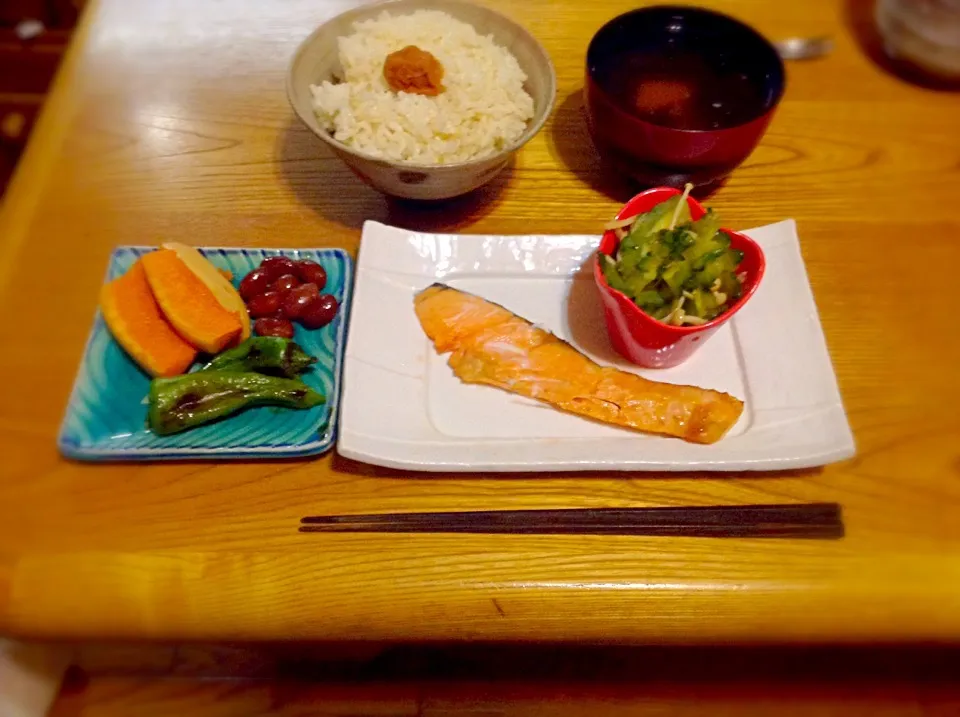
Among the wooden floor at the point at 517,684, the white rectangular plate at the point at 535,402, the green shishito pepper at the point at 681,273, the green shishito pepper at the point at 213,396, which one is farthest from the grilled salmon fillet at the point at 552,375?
the wooden floor at the point at 517,684

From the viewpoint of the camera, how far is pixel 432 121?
1.24m

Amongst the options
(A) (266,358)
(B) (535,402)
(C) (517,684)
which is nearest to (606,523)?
(B) (535,402)

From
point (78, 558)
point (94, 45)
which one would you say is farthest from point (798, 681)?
point (94, 45)

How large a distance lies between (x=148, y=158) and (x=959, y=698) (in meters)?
2.06

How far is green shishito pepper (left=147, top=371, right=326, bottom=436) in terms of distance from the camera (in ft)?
3.41

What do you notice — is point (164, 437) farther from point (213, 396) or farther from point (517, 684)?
point (517, 684)

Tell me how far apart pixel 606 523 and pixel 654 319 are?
1.01 ft

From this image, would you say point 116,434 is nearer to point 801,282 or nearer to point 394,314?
point 394,314

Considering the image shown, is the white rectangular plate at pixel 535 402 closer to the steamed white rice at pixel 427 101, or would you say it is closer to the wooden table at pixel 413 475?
the wooden table at pixel 413 475

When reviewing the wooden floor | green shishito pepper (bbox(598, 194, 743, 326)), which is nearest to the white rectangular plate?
green shishito pepper (bbox(598, 194, 743, 326))

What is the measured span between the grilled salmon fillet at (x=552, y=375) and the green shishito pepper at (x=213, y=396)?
24 cm

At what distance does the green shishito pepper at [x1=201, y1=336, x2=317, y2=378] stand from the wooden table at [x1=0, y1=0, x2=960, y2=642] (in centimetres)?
15

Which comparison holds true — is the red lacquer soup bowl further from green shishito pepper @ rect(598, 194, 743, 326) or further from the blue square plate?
the blue square plate

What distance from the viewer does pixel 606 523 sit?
100cm
